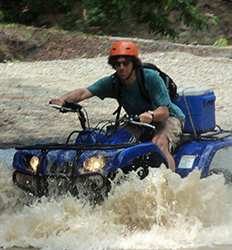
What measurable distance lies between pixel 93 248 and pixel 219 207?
3.82 feet

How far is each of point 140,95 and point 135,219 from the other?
103 centimetres

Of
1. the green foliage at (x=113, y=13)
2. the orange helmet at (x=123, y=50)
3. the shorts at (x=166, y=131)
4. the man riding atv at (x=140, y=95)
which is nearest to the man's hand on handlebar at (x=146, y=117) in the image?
the man riding atv at (x=140, y=95)

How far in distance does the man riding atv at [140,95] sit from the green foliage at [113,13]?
6.71 meters

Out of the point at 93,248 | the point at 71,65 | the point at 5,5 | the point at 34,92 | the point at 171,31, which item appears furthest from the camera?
the point at 5,5

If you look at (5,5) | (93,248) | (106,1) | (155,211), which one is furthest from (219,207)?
(5,5)

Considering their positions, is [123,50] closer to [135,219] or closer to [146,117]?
[146,117]

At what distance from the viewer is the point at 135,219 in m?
6.14

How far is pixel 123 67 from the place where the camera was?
6.32 metres

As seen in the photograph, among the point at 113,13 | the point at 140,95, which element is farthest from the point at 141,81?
the point at 113,13

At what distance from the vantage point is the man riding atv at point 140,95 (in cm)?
633

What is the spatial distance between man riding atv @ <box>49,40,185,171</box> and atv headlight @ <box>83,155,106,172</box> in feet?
1.44

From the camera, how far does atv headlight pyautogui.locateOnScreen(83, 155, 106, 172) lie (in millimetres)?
6000

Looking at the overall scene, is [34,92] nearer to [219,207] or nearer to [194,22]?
[194,22]

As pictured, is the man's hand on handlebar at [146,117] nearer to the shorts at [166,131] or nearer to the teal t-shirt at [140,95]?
the teal t-shirt at [140,95]
